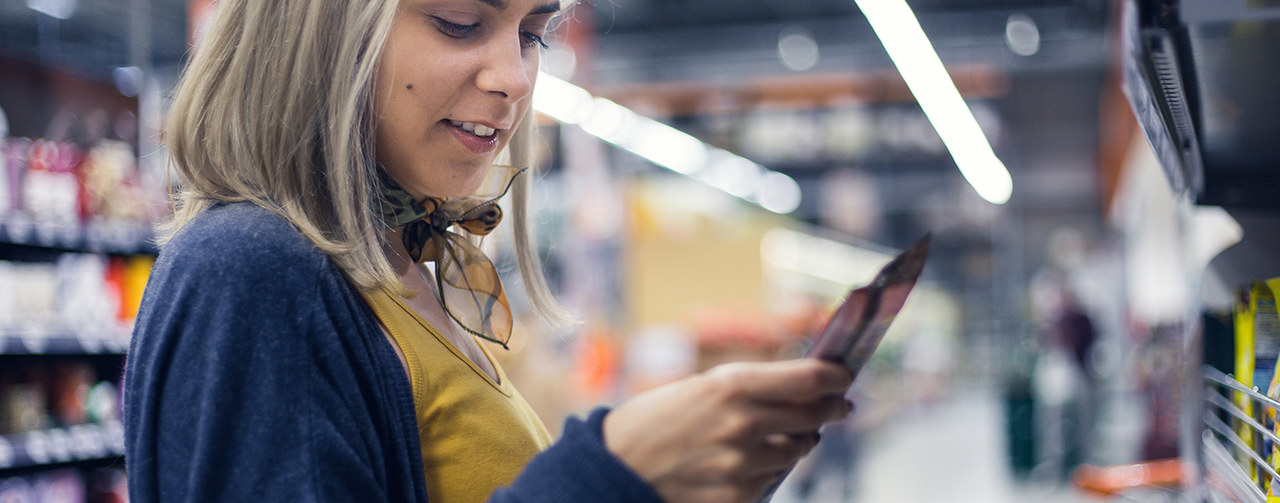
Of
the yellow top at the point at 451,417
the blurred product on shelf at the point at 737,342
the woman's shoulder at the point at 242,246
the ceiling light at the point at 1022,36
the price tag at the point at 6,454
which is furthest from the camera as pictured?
the ceiling light at the point at 1022,36

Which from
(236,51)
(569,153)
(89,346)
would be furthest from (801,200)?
(236,51)

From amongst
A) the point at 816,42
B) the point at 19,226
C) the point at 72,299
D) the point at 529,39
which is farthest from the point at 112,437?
the point at 816,42

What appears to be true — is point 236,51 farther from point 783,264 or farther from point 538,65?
point 783,264

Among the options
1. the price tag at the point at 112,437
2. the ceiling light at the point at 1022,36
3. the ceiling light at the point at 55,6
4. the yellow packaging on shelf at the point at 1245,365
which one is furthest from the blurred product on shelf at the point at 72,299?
the ceiling light at the point at 1022,36

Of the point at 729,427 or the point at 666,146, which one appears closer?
the point at 729,427

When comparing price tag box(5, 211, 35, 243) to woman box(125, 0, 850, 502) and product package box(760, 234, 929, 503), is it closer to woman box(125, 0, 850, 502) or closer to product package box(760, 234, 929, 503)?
woman box(125, 0, 850, 502)

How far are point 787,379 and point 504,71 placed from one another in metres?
0.47

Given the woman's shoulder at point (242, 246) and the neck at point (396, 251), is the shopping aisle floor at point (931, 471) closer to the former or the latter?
the neck at point (396, 251)

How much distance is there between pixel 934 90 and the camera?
7.95m

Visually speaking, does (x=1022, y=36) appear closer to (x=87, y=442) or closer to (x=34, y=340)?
(x=87, y=442)

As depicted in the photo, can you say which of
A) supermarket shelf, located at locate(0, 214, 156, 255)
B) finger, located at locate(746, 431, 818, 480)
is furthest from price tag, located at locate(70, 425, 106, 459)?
finger, located at locate(746, 431, 818, 480)

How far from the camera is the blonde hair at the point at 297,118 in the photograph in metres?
0.93

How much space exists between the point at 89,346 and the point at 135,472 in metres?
3.66

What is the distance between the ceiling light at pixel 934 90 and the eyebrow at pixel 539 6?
4677 millimetres
